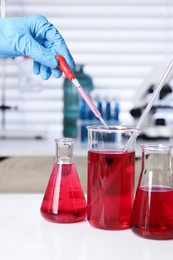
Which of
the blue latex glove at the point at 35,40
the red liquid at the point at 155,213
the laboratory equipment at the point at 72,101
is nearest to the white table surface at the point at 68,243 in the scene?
the red liquid at the point at 155,213

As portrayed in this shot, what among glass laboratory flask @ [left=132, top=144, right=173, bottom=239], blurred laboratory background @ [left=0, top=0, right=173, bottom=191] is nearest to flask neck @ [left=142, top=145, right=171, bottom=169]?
glass laboratory flask @ [left=132, top=144, right=173, bottom=239]

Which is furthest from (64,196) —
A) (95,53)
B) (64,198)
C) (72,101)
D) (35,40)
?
(95,53)

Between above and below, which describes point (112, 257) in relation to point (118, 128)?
below

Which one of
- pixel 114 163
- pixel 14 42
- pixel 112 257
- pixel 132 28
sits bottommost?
pixel 112 257

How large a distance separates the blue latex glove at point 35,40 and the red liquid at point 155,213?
0.40 m

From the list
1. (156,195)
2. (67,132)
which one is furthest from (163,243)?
(67,132)

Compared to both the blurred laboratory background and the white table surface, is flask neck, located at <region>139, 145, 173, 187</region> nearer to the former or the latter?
the white table surface

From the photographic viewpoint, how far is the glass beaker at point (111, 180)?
84cm

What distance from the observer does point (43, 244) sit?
78cm

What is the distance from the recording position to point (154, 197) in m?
Result: 0.80

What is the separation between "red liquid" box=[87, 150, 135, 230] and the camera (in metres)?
0.83

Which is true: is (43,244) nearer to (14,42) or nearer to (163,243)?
(163,243)

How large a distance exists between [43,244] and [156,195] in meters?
0.20

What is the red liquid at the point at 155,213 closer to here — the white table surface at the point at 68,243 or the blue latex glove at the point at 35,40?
the white table surface at the point at 68,243
